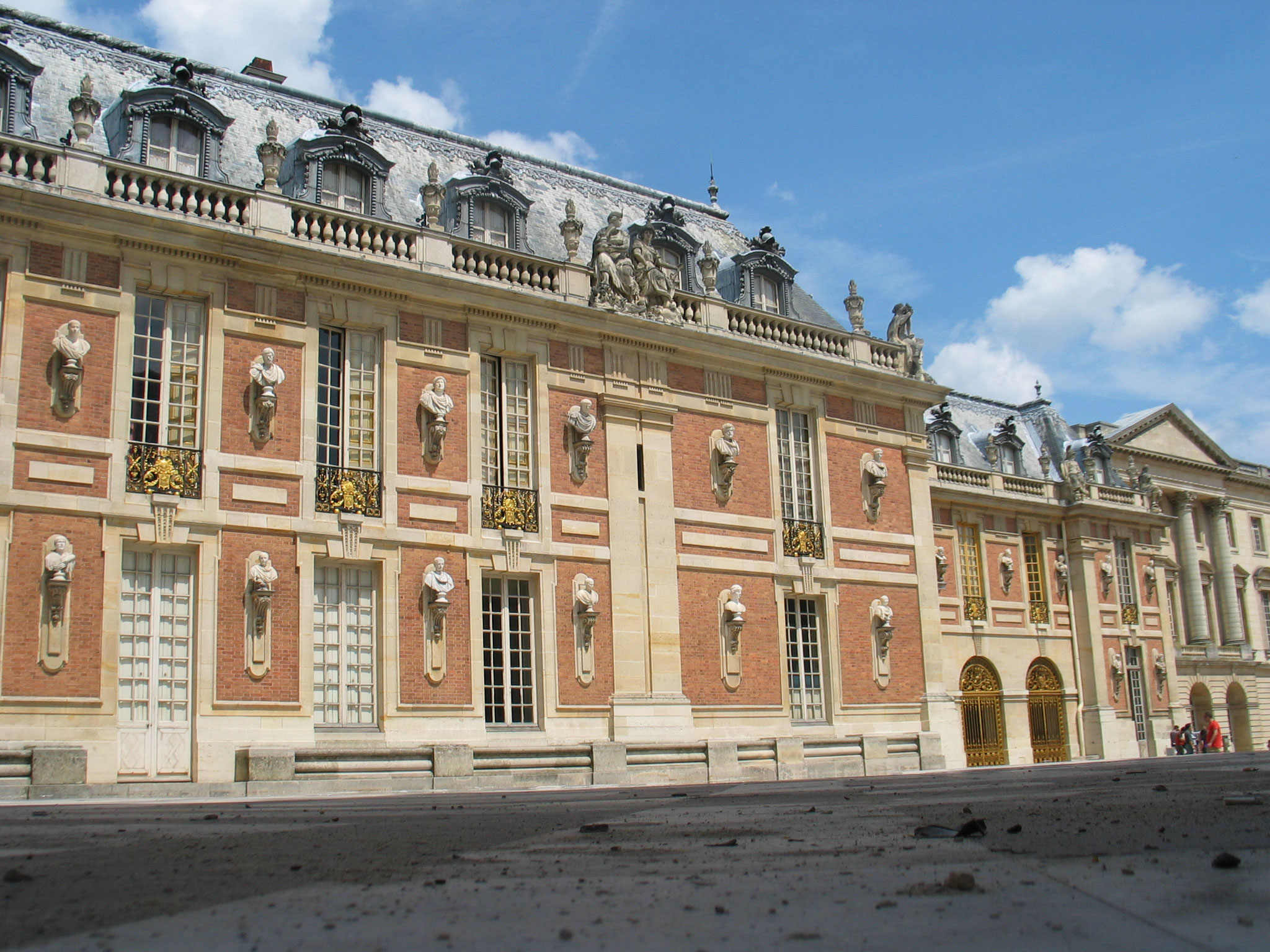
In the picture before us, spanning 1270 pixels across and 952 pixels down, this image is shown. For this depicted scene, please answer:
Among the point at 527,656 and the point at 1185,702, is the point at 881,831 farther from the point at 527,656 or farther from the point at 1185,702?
the point at 1185,702

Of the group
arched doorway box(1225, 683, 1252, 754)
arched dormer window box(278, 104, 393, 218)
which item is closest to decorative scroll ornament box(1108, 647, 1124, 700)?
arched doorway box(1225, 683, 1252, 754)

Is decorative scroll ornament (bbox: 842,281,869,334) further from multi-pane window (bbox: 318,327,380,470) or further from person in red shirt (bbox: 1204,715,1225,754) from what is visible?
person in red shirt (bbox: 1204,715,1225,754)

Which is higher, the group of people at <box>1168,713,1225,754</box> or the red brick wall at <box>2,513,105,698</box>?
the red brick wall at <box>2,513,105,698</box>

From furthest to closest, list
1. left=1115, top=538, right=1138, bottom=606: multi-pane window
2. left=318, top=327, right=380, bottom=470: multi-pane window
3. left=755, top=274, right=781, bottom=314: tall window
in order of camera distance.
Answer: left=1115, top=538, right=1138, bottom=606: multi-pane window < left=755, top=274, right=781, bottom=314: tall window < left=318, top=327, right=380, bottom=470: multi-pane window

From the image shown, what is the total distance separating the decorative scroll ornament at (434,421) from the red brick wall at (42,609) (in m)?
5.54

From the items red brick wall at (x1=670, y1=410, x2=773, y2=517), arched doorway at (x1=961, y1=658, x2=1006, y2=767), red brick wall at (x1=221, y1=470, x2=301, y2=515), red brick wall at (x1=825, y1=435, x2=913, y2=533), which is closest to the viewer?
red brick wall at (x1=221, y1=470, x2=301, y2=515)

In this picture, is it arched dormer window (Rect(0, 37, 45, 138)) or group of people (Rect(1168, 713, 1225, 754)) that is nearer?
arched dormer window (Rect(0, 37, 45, 138))

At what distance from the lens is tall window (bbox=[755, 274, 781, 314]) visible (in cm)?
2789

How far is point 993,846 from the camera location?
242 inches

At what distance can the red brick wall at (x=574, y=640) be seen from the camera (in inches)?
858

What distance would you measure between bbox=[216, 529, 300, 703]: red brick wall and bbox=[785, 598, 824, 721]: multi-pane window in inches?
410

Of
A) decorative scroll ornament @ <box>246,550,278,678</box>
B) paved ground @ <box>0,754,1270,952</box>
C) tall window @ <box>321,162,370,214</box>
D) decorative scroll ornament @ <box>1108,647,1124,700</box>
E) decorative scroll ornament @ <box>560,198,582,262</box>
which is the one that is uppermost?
tall window @ <box>321,162,370,214</box>

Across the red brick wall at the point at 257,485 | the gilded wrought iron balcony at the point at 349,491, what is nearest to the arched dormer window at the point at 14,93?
the red brick wall at the point at 257,485

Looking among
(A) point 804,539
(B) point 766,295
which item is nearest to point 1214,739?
(A) point 804,539
